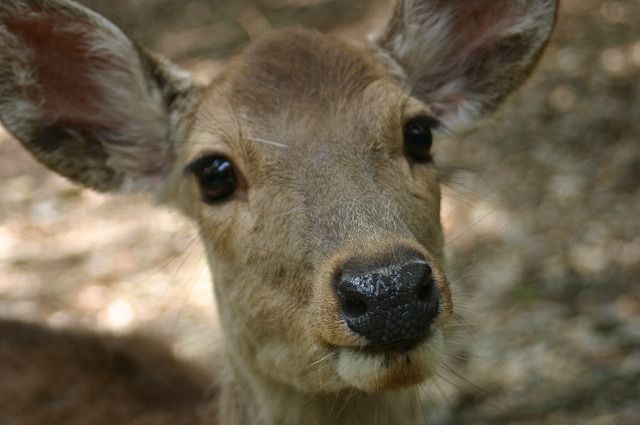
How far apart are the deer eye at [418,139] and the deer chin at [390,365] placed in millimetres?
1029

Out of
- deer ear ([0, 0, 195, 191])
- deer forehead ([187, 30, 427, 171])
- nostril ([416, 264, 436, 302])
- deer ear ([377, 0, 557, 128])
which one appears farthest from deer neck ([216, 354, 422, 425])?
deer ear ([377, 0, 557, 128])

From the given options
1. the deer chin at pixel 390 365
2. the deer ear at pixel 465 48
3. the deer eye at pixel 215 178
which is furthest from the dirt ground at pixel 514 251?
the deer chin at pixel 390 365

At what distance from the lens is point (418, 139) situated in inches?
144

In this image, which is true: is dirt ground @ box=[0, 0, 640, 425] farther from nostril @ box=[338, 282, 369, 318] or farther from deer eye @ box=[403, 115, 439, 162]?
nostril @ box=[338, 282, 369, 318]

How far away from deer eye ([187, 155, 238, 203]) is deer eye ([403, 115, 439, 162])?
0.81 m

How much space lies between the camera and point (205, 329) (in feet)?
23.3

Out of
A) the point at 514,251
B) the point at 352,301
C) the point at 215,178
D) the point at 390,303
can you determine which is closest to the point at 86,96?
the point at 215,178

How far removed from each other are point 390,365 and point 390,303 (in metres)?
0.29

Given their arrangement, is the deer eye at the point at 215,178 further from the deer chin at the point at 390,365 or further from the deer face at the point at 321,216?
the deer chin at the point at 390,365

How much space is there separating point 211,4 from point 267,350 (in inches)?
414

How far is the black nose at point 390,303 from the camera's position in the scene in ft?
8.75

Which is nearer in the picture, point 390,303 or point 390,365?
point 390,303

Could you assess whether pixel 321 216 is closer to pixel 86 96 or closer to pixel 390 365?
pixel 390 365

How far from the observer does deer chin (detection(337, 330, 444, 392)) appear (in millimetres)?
2824
